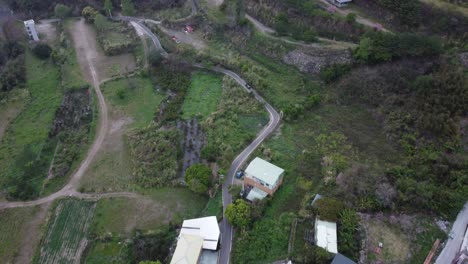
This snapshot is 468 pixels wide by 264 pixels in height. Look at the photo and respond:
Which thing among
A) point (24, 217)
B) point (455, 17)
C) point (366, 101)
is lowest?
point (24, 217)

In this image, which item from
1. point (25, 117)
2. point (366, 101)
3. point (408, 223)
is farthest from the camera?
point (25, 117)

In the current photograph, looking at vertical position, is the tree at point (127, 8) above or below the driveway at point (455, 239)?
above

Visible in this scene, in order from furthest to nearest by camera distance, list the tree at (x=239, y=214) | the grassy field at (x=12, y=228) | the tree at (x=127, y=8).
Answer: the tree at (x=127, y=8) < the grassy field at (x=12, y=228) < the tree at (x=239, y=214)

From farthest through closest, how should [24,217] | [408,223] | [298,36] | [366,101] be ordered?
[298,36] → [366,101] → [24,217] → [408,223]

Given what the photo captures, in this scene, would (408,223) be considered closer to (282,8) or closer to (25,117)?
(282,8)

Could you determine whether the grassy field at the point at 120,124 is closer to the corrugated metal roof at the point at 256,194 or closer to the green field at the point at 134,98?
the green field at the point at 134,98

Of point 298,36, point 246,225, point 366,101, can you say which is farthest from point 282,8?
point 246,225

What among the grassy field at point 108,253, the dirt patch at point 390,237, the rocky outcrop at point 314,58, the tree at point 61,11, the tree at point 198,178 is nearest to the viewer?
the dirt patch at point 390,237

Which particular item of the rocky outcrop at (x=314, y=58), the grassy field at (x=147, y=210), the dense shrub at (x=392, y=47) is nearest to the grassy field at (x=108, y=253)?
the grassy field at (x=147, y=210)
